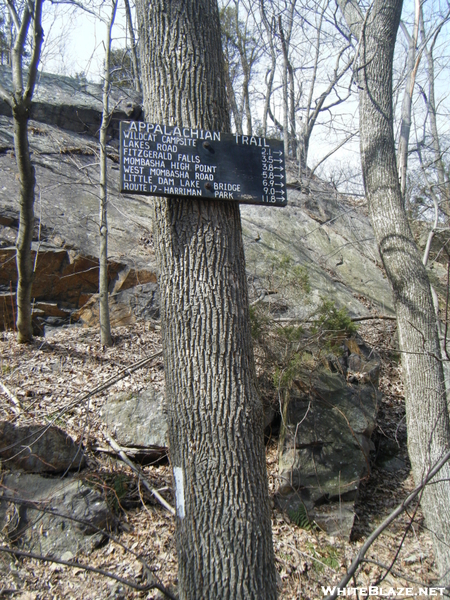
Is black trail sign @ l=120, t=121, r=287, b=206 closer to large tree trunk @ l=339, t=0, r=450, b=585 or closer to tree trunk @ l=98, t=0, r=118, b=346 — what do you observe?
large tree trunk @ l=339, t=0, r=450, b=585

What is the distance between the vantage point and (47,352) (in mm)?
6863

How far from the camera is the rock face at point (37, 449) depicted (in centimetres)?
443

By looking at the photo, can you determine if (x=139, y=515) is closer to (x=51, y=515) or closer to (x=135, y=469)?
(x=135, y=469)

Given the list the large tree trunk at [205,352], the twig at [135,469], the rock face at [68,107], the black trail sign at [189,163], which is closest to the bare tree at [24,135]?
the twig at [135,469]

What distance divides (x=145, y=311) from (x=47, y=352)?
6.28ft

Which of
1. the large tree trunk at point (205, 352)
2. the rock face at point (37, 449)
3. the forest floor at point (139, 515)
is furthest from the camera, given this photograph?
the rock face at point (37, 449)

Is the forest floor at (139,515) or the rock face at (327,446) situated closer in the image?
the forest floor at (139,515)

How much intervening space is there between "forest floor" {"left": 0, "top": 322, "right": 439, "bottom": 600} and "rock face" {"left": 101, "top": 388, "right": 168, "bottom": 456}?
0.60 feet

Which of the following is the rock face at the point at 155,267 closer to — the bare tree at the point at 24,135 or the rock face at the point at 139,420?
the rock face at the point at 139,420

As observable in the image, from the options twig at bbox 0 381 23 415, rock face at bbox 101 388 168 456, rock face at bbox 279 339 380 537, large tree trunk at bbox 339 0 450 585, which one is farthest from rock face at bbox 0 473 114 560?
large tree trunk at bbox 339 0 450 585

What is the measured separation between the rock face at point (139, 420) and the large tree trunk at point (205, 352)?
8.35 ft

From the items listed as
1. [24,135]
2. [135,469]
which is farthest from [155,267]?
[135,469]

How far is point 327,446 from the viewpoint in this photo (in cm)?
549

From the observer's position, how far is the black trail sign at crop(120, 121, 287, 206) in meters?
2.86
